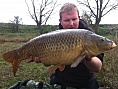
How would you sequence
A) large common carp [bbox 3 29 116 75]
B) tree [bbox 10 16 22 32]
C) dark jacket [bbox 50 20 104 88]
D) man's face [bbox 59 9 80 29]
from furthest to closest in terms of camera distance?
tree [bbox 10 16 22 32]
dark jacket [bbox 50 20 104 88]
man's face [bbox 59 9 80 29]
large common carp [bbox 3 29 116 75]

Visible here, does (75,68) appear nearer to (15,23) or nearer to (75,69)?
(75,69)

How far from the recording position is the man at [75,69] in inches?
94.8

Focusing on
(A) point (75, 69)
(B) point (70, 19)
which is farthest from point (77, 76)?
(B) point (70, 19)

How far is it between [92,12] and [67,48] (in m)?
26.9

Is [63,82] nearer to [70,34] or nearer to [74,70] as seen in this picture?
[74,70]

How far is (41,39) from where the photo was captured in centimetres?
220

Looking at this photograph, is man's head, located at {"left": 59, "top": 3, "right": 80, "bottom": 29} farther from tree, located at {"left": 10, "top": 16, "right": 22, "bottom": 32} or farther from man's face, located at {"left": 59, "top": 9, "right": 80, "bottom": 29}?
tree, located at {"left": 10, "top": 16, "right": 22, "bottom": 32}

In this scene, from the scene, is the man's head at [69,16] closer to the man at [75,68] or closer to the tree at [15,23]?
the man at [75,68]

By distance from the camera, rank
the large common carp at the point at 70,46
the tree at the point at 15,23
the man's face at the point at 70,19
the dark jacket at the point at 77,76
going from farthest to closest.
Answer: the tree at the point at 15,23 → the dark jacket at the point at 77,76 → the man's face at the point at 70,19 → the large common carp at the point at 70,46

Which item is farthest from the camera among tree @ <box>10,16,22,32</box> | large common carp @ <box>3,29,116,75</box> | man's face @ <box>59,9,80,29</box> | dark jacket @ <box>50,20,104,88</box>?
tree @ <box>10,16,22,32</box>

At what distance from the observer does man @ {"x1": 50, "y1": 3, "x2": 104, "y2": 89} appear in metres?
2.41

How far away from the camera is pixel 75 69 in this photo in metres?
2.67

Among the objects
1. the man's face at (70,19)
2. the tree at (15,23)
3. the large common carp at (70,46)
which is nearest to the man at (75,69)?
the man's face at (70,19)

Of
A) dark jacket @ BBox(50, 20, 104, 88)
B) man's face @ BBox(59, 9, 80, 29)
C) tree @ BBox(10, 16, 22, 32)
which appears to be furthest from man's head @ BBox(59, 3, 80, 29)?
Result: tree @ BBox(10, 16, 22, 32)
